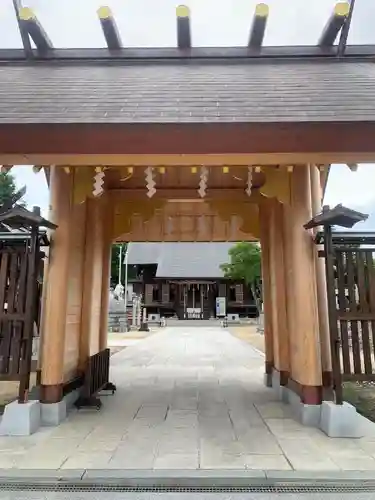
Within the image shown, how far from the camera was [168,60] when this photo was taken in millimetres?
4984

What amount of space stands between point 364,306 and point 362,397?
2.09 metres

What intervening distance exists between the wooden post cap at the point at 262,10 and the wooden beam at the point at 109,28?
5.85 ft

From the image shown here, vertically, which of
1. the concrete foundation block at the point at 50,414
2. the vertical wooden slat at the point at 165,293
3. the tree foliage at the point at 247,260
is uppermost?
the tree foliage at the point at 247,260

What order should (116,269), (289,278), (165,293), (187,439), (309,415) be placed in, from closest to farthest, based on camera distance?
(187,439)
(309,415)
(289,278)
(165,293)
(116,269)

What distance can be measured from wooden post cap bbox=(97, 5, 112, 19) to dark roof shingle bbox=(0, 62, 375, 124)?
57cm

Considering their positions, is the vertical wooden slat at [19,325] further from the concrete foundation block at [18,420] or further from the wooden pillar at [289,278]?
the wooden pillar at [289,278]

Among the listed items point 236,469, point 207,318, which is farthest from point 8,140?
point 207,318

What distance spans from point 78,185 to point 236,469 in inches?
133

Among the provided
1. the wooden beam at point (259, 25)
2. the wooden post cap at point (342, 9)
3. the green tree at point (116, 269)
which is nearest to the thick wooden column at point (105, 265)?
the wooden beam at point (259, 25)

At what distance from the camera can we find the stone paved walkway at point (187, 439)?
2.82 m

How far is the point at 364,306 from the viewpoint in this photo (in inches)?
154

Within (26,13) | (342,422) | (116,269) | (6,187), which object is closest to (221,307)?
(116,269)

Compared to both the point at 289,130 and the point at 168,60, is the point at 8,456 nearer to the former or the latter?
the point at 289,130

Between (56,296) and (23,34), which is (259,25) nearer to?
(23,34)
